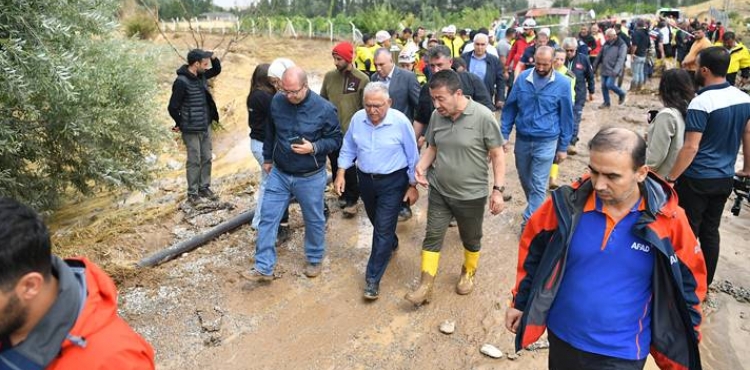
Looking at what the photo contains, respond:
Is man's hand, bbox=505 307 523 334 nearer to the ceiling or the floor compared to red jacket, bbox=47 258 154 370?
nearer to the floor

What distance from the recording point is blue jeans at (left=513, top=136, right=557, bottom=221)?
540 centimetres

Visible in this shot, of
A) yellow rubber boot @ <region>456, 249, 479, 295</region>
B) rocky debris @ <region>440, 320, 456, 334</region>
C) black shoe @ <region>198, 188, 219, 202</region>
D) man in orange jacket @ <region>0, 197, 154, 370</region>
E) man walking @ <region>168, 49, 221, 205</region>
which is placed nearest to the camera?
man in orange jacket @ <region>0, 197, 154, 370</region>

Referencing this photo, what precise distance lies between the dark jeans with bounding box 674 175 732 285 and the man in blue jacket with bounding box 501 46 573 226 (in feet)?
4.62

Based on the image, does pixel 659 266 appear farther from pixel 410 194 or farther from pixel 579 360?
pixel 410 194

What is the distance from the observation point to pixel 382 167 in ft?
14.9

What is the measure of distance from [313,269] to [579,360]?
116 inches

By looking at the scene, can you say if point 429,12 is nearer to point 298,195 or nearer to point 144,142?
point 144,142

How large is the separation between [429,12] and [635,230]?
140 feet

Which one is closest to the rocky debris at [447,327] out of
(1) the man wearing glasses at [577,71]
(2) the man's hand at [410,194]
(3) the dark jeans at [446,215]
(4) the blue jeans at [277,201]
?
(3) the dark jeans at [446,215]

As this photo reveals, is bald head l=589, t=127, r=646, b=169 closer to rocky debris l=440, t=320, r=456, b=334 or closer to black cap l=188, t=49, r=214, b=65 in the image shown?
rocky debris l=440, t=320, r=456, b=334

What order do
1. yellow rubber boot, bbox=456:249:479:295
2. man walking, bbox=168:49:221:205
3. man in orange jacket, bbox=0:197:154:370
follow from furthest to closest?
man walking, bbox=168:49:221:205, yellow rubber boot, bbox=456:249:479:295, man in orange jacket, bbox=0:197:154:370

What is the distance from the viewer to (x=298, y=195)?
4789 millimetres

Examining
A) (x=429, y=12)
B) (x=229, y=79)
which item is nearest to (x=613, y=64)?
(x=229, y=79)

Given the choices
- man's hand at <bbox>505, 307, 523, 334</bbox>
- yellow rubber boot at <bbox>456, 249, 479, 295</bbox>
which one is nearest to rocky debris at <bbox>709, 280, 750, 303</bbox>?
yellow rubber boot at <bbox>456, 249, 479, 295</bbox>
